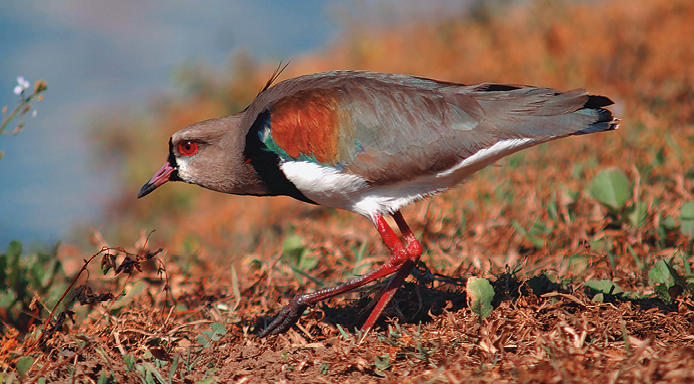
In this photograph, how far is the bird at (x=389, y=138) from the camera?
11.3 ft

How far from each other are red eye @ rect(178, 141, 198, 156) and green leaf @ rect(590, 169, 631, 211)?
114 inches

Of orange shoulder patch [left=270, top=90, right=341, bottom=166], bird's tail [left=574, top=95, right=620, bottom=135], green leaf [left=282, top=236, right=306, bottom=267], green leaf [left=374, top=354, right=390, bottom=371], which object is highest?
orange shoulder patch [left=270, top=90, right=341, bottom=166]

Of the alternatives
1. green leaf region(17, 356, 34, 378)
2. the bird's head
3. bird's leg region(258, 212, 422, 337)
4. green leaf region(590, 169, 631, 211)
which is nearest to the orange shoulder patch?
the bird's head

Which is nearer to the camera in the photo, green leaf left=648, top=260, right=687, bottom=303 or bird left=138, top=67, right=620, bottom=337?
green leaf left=648, top=260, right=687, bottom=303

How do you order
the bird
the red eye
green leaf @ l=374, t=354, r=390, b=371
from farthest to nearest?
the red eye → the bird → green leaf @ l=374, t=354, r=390, b=371

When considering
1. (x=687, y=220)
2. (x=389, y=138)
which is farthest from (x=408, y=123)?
(x=687, y=220)

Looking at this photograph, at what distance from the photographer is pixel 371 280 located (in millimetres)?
3506

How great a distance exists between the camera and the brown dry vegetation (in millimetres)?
2793

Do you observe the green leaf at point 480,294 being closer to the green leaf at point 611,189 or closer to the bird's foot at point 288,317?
the bird's foot at point 288,317

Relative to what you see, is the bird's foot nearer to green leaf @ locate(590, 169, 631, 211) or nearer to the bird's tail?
the bird's tail

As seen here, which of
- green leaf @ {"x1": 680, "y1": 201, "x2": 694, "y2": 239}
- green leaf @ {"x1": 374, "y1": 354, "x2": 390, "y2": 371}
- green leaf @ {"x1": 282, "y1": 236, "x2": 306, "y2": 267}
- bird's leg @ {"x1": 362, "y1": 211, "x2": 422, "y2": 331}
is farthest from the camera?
green leaf @ {"x1": 282, "y1": 236, "x2": 306, "y2": 267}

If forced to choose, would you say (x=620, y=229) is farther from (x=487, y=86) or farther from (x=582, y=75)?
(x=582, y=75)

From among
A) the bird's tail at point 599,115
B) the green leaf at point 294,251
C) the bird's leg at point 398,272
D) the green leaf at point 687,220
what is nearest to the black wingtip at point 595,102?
the bird's tail at point 599,115

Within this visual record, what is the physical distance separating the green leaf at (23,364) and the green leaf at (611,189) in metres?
3.73
